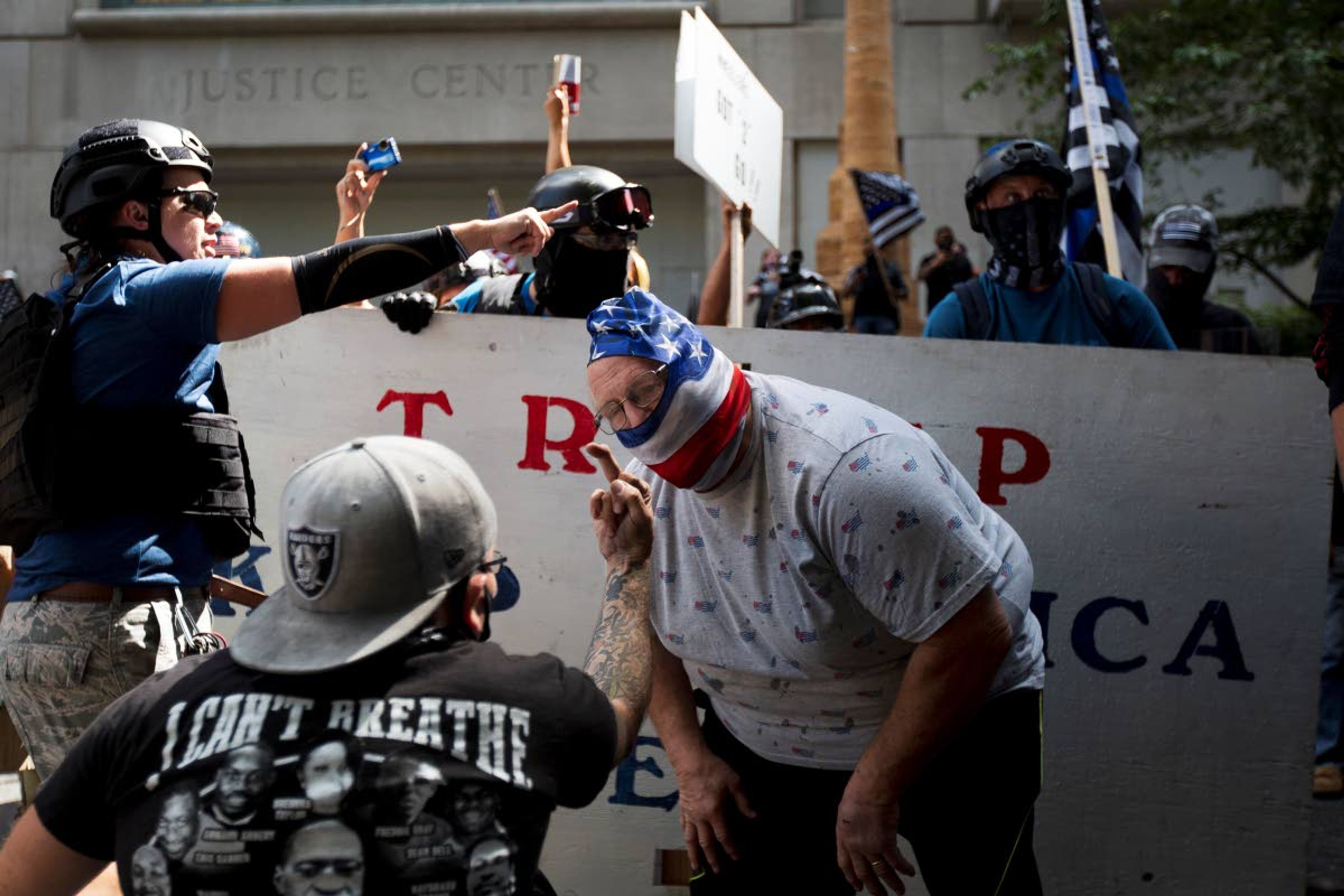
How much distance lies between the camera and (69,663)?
296 cm

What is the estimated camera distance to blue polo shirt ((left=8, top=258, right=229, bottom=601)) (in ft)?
9.59

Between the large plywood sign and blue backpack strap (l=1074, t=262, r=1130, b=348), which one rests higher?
blue backpack strap (l=1074, t=262, r=1130, b=348)

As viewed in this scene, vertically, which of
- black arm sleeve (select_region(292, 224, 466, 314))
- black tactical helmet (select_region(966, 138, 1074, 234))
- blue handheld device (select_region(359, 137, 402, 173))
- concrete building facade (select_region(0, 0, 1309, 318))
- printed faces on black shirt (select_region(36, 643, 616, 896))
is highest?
concrete building facade (select_region(0, 0, 1309, 318))

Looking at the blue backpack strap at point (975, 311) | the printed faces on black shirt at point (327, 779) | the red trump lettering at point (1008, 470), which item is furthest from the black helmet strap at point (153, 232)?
the blue backpack strap at point (975, 311)

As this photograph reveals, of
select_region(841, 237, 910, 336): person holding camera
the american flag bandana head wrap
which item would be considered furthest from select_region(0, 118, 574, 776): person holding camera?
select_region(841, 237, 910, 336): person holding camera

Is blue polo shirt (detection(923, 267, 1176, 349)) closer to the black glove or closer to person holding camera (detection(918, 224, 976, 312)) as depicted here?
the black glove

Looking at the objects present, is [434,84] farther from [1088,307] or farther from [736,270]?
[1088,307]

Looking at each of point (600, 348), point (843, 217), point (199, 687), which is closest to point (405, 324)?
point (600, 348)

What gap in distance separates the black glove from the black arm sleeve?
1199mm

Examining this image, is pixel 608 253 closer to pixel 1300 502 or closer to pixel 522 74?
pixel 1300 502

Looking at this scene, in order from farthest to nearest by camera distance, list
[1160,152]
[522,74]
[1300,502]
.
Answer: [522,74], [1160,152], [1300,502]

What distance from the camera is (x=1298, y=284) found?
1577cm

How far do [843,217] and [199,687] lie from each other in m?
10.7

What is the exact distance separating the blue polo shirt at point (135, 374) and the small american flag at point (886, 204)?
3692 mm
